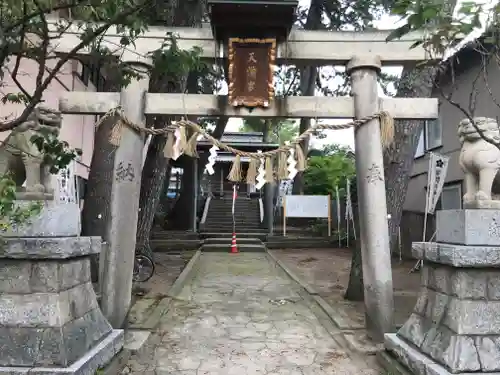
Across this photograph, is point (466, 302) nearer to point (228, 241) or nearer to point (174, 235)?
point (228, 241)

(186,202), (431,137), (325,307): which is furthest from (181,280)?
(186,202)

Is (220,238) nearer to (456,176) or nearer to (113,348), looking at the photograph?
(456,176)

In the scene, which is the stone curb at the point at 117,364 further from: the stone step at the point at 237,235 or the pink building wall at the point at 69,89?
the stone step at the point at 237,235

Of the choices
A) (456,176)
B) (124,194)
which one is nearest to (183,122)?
(124,194)

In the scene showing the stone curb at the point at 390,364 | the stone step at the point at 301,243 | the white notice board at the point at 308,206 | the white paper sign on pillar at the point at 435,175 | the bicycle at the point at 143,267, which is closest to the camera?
the stone curb at the point at 390,364

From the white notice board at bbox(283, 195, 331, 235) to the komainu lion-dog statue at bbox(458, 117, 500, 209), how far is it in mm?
15599

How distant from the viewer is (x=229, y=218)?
79.0 feet

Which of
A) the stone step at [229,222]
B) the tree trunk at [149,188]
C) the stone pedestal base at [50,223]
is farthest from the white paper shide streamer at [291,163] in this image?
the stone step at [229,222]

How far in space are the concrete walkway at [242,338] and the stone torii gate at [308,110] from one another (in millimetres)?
788

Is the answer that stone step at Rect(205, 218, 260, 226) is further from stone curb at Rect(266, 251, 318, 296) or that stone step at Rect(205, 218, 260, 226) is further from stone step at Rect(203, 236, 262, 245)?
stone curb at Rect(266, 251, 318, 296)

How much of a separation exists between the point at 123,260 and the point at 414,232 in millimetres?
12238

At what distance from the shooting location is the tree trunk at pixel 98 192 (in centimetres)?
870

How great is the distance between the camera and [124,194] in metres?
6.02

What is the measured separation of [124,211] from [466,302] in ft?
14.1
